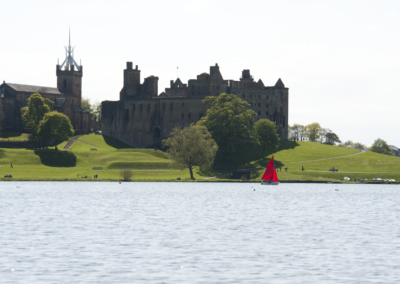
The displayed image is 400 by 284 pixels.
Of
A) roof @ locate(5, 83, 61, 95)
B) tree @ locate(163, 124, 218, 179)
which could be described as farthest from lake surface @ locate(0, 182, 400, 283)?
roof @ locate(5, 83, 61, 95)

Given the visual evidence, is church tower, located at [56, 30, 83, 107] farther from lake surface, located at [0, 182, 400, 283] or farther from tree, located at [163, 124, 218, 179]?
lake surface, located at [0, 182, 400, 283]

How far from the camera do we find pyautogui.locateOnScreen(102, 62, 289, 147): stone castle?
15450 cm

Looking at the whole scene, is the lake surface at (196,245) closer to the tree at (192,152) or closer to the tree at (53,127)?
the tree at (192,152)

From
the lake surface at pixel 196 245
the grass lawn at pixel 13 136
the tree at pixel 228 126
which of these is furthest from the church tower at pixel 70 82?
the lake surface at pixel 196 245

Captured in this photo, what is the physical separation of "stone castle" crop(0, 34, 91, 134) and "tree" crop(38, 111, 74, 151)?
88.5ft

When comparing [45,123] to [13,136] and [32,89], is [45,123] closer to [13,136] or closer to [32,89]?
[13,136]

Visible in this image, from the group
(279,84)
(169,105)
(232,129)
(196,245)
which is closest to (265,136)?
(232,129)

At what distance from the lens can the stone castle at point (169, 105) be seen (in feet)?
507

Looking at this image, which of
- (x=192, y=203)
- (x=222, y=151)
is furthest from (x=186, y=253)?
(x=222, y=151)

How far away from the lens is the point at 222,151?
126m

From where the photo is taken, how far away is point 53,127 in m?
132

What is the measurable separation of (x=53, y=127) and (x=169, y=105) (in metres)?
37.5

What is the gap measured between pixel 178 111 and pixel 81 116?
1349 inches

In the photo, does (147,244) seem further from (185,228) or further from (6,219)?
(6,219)
